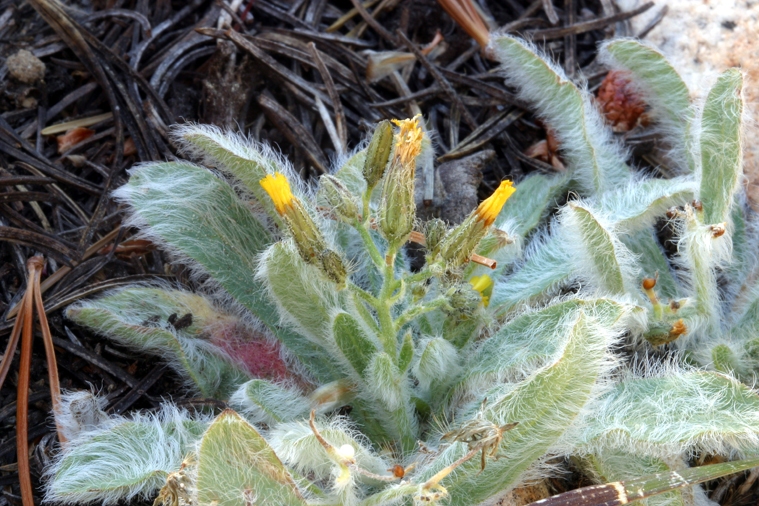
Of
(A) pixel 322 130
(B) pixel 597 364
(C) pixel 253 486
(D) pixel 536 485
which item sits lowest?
(D) pixel 536 485

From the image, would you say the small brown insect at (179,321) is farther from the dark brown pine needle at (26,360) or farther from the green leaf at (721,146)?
the green leaf at (721,146)

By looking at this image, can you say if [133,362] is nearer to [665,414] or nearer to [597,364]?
[597,364]

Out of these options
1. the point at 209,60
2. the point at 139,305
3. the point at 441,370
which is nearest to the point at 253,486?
the point at 441,370

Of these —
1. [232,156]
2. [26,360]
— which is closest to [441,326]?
[232,156]

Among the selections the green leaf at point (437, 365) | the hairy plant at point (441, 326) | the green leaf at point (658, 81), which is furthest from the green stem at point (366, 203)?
the green leaf at point (658, 81)

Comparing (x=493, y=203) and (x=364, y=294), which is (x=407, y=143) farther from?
(x=364, y=294)
